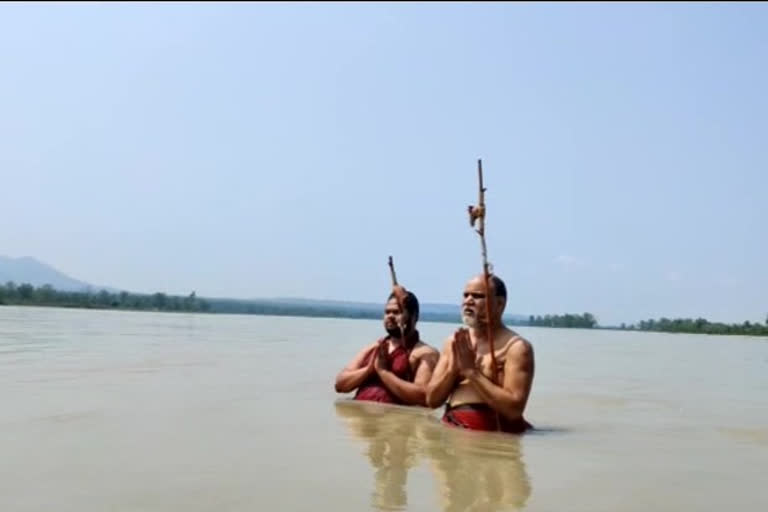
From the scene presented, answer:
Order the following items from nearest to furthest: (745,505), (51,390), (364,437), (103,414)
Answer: (745,505) → (364,437) → (103,414) → (51,390)

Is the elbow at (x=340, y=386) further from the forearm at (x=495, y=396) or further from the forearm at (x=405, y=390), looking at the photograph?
the forearm at (x=495, y=396)

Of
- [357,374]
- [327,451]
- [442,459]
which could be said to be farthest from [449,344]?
[357,374]

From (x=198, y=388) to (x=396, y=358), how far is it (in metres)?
3.72

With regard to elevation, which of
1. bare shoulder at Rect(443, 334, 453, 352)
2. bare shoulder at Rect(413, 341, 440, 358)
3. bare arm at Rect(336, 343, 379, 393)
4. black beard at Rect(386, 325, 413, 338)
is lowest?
bare arm at Rect(336, 343, 379, 393)

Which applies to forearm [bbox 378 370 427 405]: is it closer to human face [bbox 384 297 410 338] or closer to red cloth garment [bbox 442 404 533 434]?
human face [bbox 384 297 410 338]

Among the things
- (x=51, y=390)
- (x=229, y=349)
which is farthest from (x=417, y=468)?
(x=229, y=349)

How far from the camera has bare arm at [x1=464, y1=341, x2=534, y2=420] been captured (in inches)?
282

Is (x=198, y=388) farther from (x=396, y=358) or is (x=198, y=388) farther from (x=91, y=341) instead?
(x=91, y=341)

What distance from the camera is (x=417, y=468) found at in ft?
20.3

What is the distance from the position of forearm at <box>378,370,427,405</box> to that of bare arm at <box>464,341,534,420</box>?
177cm

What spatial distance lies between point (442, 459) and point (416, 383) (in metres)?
2.55

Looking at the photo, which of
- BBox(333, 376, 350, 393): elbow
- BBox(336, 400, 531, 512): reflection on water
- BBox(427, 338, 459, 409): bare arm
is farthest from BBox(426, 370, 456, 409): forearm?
BBox(333, 376, 350, 393): elbow

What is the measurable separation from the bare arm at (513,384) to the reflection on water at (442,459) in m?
0.32

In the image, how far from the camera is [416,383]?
9.11 metres
